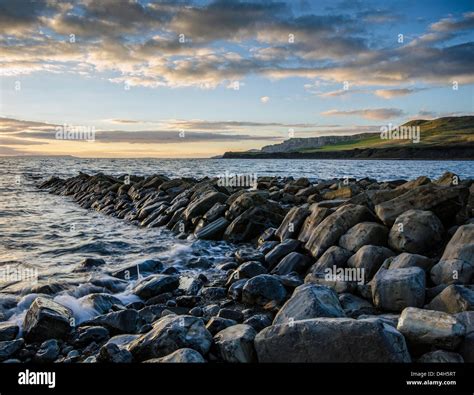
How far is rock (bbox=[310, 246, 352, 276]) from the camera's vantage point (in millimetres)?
9086

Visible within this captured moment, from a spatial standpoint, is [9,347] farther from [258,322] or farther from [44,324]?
[258,322]

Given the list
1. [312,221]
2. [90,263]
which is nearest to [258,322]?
[312,221]

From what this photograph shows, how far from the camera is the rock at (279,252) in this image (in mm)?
10578

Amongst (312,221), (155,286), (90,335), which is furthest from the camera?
(312,221)

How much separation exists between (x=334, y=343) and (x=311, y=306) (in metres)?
1.23

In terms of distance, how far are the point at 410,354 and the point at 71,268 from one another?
29.9ft

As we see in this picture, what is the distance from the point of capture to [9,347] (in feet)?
19.7

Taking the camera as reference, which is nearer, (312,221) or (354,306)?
(354,306)

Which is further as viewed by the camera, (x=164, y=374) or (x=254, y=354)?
(x=254, y=354)

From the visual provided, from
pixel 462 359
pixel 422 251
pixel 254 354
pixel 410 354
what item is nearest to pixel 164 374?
pixel 254 354

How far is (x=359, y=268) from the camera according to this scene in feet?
28.2

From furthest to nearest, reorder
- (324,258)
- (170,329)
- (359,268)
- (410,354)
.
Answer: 1. (324,258)
2. (359,268)
3. (170,329)
4. (410,354)

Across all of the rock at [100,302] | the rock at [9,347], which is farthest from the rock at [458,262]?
the rock at [9,347]

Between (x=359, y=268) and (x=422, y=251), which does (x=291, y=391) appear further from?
(x=422, y=251)
